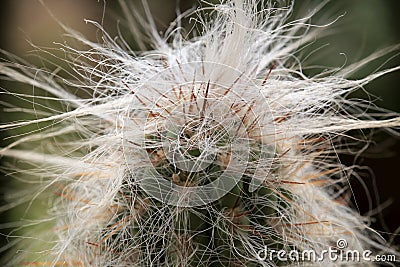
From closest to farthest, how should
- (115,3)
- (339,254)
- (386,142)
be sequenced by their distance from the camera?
(339,254) → (386,142) → (115,3)

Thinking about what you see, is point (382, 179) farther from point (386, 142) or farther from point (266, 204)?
point (266, 204)

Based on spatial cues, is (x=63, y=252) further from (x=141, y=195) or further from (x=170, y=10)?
(x=170, y=10)

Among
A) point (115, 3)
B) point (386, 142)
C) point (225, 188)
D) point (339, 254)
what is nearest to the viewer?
point (225, 188)

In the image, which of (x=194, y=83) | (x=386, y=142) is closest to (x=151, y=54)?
(x=194, y=83)

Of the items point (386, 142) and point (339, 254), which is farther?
point (386, 142)

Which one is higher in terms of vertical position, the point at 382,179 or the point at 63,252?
the point at 63,252

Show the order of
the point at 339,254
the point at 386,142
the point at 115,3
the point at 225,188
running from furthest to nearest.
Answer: the point at 115,3
the point at 386,142
the point at 339,254
the point at 225,188

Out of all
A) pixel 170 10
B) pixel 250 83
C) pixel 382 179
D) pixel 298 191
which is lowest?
pixel 382 179

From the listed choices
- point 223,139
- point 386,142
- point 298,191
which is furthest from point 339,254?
point 386,142

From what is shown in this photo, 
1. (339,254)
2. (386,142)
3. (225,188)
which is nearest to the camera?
(225,188)
